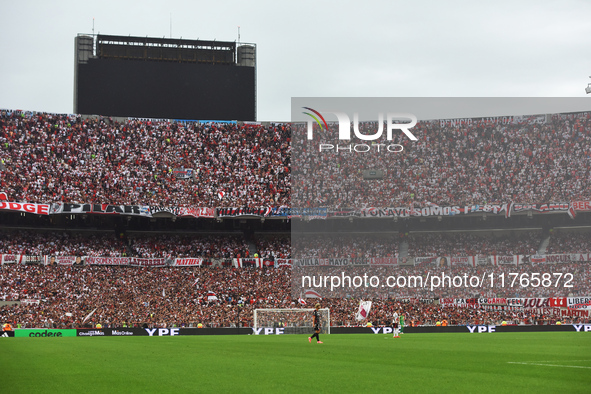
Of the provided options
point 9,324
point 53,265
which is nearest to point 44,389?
point 9,324

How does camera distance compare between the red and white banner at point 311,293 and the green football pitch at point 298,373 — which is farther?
the red and white banner at point 311,293

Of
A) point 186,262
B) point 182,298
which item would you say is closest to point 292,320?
point 182,298

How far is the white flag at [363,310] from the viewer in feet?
154

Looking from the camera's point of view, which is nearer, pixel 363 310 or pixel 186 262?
pixel 363 310

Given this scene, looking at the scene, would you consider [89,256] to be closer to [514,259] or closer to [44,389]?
[514,259]

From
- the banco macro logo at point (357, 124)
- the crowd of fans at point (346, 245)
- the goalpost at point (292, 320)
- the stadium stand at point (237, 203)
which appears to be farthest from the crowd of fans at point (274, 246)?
the banco macro logo at point (357, 124)

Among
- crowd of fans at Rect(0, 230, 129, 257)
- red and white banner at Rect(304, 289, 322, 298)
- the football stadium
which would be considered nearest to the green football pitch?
the football stadium

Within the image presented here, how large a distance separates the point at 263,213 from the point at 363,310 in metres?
13.8

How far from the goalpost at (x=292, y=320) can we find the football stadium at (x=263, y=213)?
147 millimetres

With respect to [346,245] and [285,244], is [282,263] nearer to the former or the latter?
[285,244]

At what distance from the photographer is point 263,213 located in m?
56.6

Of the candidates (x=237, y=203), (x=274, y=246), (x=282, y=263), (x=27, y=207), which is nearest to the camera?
(x=27, y=207)

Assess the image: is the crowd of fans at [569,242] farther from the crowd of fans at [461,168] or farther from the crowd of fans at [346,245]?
the crowd of fans at [346,245]

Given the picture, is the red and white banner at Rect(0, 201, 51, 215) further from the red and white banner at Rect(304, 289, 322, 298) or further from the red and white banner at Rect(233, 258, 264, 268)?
the red and white banner at Rect(304, 289, 322, 298)
